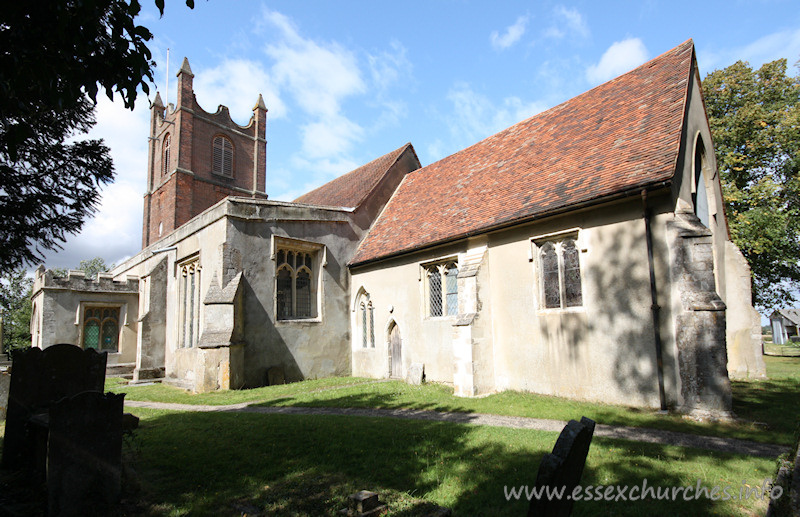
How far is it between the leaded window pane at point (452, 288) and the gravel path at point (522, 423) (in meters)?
4.18

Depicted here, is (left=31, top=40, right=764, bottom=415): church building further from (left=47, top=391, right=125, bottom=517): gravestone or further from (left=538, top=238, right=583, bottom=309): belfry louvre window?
(left=47, top=391, right=125, bottom=517): gravestone

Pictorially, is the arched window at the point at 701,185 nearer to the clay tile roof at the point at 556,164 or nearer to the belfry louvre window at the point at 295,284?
the clay tile roof at the point at 556,164

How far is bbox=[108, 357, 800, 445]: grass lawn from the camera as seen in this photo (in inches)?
275

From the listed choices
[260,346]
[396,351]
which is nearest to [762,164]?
[396,351]

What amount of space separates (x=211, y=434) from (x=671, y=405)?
8054 millimetres

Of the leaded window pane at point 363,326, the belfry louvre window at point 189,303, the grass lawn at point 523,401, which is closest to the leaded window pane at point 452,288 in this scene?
the grass lawn at point 523,401

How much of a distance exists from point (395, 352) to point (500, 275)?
488 cm

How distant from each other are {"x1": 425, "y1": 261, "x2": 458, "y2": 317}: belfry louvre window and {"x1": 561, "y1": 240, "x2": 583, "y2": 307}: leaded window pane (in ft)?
11.1

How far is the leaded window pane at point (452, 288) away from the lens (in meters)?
12.5

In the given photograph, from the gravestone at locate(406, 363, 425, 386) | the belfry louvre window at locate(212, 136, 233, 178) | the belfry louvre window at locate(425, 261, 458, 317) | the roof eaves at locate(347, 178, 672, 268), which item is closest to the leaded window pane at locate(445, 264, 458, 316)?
the belfry louvre window at locate(425, 261, 458, 317)

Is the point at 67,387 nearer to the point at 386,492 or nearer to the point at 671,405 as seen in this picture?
the point at 386,492

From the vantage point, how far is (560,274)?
9.95m

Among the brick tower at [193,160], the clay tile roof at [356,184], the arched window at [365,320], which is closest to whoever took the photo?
the arched window at [365,320]

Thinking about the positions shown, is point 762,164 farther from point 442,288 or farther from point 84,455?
point 84,455
